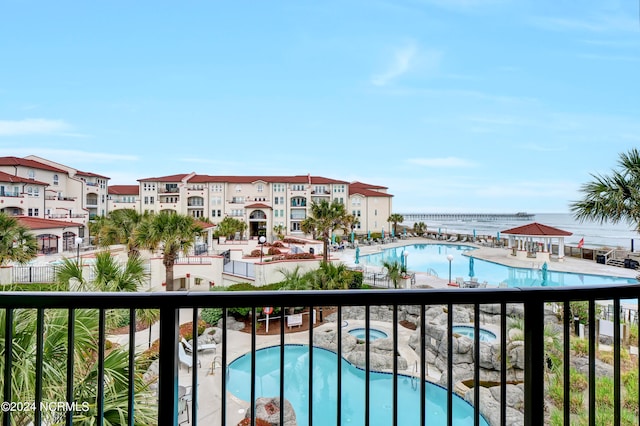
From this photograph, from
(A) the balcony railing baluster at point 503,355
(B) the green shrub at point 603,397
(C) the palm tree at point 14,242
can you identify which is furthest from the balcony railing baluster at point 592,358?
(C) the palm tree at point 14,242

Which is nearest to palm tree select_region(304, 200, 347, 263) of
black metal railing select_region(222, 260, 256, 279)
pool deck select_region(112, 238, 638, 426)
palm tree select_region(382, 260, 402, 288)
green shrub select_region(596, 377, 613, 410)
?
black metal railing select_region(222, 260, 256, 279)

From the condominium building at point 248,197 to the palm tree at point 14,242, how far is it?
22.0m

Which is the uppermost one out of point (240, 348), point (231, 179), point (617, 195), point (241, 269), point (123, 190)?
point (231, 179)

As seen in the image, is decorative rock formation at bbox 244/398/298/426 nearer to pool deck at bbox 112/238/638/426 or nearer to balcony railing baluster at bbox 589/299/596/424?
pool deck at bbox 112/238/638/426

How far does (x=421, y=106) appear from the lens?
1383 inches

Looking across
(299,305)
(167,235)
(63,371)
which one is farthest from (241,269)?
(299,305)

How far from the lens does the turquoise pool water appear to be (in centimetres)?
1719

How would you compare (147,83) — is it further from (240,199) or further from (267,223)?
(267,223)

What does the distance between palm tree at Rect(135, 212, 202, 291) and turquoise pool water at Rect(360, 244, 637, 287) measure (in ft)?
29.3

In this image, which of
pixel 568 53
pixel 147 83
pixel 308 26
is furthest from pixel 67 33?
pixel 568 53

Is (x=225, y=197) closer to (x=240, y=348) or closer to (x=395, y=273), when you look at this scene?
(x=395, y=273)

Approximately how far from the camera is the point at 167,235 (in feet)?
46.8

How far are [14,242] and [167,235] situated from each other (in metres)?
5.35

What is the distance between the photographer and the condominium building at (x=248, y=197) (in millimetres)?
36094
